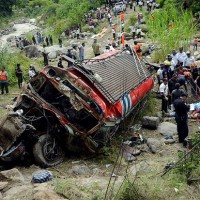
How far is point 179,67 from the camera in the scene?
39.6 ft

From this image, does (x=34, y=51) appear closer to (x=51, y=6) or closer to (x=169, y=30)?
(x=169, y=30)

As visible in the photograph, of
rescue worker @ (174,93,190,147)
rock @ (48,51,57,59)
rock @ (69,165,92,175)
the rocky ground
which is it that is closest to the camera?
the rocky ground

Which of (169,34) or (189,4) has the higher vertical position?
(189,4)

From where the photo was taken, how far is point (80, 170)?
7.48m

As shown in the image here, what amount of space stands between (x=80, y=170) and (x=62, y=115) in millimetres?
1179

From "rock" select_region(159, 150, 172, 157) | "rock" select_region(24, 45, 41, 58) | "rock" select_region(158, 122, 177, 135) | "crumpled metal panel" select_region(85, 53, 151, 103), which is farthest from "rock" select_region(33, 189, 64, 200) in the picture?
"rock" select_region(24, 45, 41, 58)

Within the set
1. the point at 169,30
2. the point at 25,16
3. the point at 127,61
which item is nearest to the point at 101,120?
the point at 127,61

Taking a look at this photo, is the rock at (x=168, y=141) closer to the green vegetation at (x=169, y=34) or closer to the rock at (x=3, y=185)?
the rock at (x=3, y=185)

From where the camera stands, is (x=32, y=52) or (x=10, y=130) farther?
(x=32, y=52)

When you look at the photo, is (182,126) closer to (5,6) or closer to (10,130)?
(10,130)

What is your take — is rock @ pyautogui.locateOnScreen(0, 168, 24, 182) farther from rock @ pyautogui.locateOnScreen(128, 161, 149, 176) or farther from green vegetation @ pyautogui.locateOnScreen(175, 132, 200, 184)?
green vegetation @ pyautogui.locateOnScreen(175, 132, 200, 184)

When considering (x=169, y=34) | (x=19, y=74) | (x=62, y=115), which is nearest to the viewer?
(x=62, y=115)

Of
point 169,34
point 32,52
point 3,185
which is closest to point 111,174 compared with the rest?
point 3,185

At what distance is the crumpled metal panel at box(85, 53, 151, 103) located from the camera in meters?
A: 8.33
